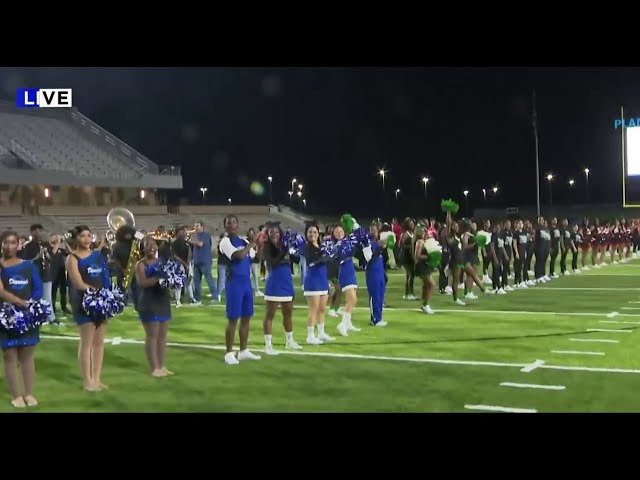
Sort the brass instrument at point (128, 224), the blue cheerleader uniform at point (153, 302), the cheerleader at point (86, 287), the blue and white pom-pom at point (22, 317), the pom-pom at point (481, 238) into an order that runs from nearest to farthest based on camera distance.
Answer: the blue and white pom-pom at point (22, 317) < the cheerleader at point (86, 287) < the blue cheerleader uniform at point (153, 302) < the brass instrument at point (128, 224) < the pom-pom at point (481, 238)

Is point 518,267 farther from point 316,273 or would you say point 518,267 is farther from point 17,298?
point 17,298

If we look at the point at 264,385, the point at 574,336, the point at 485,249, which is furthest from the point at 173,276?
the point at 485,249

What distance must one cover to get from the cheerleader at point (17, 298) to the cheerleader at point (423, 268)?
7312mm

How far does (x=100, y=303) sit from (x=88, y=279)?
0.32 meters

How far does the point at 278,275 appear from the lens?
8.20m

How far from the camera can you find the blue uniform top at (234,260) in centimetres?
756

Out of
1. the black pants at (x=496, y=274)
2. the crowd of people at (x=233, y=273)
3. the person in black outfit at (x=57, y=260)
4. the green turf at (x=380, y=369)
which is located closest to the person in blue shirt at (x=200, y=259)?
the crowd of people at (x=233, y=273)

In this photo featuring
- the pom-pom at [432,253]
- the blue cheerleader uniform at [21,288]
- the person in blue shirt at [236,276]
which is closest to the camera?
the blue cheerleader uniform at [21,288]

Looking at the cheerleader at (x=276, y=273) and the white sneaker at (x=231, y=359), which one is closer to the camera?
the white sneaker at (x=231, y=359)

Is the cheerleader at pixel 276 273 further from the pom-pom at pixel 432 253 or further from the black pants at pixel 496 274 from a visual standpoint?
the black pants at pixel 496 274

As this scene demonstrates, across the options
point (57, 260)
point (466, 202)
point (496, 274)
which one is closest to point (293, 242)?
point (57, 260)

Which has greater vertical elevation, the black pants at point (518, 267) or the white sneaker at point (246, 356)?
the black pants at point (518, 267)
